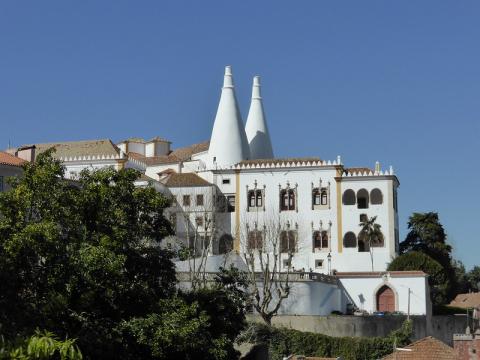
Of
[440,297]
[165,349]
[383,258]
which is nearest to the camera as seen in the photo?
[165,349]

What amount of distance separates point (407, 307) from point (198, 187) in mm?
23352

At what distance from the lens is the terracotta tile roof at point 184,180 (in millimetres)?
78875

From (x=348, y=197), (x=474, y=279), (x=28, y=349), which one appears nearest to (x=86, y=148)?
(x=348, y=197)

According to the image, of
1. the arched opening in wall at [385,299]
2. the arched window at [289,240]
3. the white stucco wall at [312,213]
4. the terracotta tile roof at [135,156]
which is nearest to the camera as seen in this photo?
the arched opening in wall at [385,299]

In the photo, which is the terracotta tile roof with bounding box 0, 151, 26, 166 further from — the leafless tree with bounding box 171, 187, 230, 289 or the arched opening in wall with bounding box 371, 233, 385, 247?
the arched opening in wall with bounding box 371, 233, 385, 247

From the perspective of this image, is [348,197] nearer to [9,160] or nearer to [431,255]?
[431,255]

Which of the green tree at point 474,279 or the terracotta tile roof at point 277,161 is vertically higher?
the terracotta tile roof at point 277,161

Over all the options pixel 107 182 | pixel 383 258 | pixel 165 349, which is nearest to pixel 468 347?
pixel 165 349

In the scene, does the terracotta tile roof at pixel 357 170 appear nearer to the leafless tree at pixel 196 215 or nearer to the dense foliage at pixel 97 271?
the leafless tree at pixel 196 215

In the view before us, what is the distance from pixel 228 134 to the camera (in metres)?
84.8

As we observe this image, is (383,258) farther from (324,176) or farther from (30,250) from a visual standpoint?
(30,250)

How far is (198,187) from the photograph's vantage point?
7875cm

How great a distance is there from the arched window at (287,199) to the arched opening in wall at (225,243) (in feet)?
16.6

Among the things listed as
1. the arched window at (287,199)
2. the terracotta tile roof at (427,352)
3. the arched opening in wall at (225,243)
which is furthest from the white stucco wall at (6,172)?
the arched window at (287,199)
